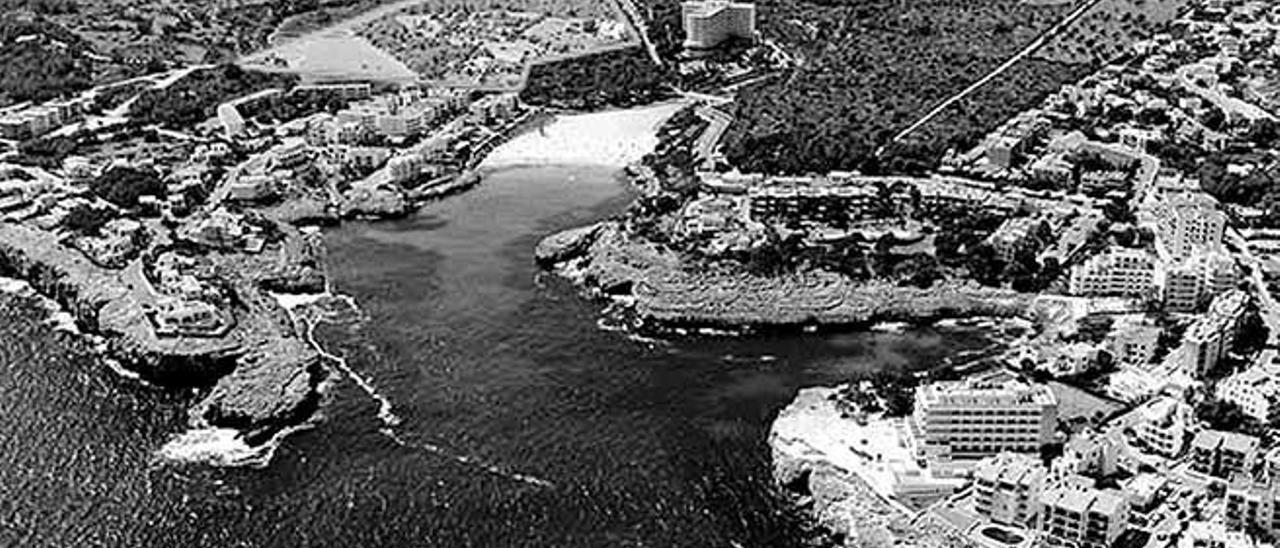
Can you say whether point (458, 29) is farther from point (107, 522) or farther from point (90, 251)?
point (107, 522)

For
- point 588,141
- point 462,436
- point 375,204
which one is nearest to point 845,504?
point 462,436

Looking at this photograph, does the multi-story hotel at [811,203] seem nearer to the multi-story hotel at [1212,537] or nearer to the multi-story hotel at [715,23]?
the multi-story hotel at [1212,537]

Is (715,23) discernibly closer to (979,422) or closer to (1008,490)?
(979,422)

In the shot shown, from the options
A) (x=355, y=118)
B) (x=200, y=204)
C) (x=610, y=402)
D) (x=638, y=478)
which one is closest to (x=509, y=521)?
(x=638, y=478)

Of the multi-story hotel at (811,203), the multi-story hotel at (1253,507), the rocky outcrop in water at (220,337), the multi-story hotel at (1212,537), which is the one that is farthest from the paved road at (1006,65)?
the multi-story hotel at (1212,537)

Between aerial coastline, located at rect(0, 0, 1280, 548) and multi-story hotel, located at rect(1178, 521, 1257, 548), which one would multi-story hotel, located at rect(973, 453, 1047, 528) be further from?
multi-story hotel, located at rect(1178, 521, 1257, 548)

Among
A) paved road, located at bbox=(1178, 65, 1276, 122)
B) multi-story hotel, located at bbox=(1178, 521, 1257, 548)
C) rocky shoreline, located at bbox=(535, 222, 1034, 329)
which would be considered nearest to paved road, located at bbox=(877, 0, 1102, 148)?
paved road, located at bbox=(1178, 65, 1276, 122)
